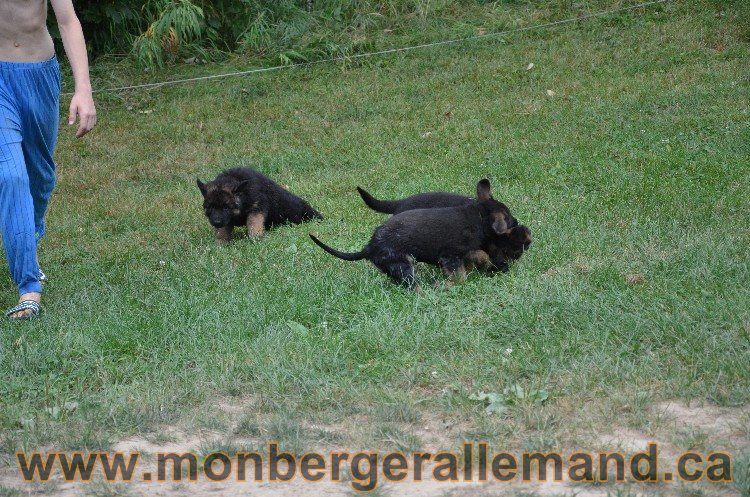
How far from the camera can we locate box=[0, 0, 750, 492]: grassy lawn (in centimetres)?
471

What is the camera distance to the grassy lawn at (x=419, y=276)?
4.71m

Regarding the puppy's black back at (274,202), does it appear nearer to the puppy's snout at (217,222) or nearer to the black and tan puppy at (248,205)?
the black and tan puppy at (248,205)

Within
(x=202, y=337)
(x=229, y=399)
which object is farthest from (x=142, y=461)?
(x=202, y=337)

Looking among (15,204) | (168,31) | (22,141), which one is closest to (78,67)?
(22,141)

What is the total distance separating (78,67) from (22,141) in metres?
0.72

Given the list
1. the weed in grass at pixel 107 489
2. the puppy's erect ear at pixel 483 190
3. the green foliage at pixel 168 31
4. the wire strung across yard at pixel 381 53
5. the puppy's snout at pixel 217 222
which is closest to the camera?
the weed in grass at pixel 107 489

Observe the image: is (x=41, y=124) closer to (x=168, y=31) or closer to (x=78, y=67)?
(x=78, y=67)

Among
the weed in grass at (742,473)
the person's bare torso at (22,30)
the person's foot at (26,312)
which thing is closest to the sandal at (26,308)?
the person's foot at (26,312)

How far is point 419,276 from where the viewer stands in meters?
6.89

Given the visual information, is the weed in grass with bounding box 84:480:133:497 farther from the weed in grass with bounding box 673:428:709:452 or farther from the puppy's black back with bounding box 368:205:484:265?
the puppy's black back with bounding box 368:205:484:265

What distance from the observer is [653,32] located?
1460 centimetres

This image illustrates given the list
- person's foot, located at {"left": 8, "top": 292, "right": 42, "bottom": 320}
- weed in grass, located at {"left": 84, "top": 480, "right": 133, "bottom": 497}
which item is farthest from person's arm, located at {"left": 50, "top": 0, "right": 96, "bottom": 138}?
weed in grass, located at {"left": 84, "top": 480, "right": 133, "bottom": 497}

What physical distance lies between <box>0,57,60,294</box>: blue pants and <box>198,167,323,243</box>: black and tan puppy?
229cm

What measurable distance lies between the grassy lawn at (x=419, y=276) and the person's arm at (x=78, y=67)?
131cm
